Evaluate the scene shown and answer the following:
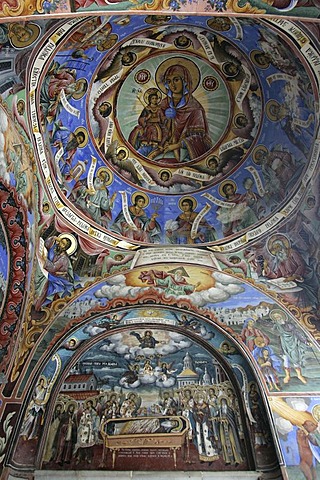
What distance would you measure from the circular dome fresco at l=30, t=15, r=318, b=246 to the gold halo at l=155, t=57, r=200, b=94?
0.08ft

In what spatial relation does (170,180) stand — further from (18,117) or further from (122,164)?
(18,117)

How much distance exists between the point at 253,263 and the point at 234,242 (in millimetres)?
717

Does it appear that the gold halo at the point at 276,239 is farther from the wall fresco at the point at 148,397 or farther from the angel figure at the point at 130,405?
the angel figure at the point at 130,405

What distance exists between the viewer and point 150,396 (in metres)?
11.3

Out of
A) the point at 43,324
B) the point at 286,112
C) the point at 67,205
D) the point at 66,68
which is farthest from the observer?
the point at 43,324

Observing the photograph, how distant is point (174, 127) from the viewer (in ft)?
34.7

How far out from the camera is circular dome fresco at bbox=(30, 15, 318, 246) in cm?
847

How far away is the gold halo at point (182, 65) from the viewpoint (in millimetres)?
9756

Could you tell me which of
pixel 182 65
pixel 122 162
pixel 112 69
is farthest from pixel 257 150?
pixel 112 69

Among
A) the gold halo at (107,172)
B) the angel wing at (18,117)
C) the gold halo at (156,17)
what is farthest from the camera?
the gold halo at (107,172)

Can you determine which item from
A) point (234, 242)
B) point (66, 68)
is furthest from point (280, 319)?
point (66, 68)

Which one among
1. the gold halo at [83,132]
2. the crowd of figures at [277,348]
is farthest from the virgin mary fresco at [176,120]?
the crowd of figures at [277,348]

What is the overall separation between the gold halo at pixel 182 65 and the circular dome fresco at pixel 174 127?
0.9 inches

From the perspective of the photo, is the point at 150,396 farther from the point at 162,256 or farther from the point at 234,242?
the point at 234,242
